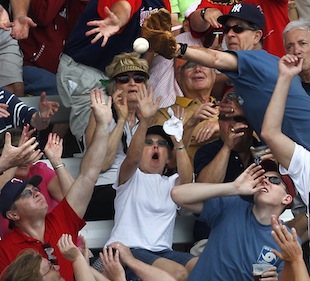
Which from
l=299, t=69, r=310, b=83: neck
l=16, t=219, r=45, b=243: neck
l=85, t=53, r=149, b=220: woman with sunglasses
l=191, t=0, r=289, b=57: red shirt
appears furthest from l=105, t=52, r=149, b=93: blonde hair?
l=16, t=219, r=45, b=243: neck

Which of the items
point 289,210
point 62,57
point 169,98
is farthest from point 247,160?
point 62,57

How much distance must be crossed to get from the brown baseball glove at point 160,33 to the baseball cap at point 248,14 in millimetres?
1620

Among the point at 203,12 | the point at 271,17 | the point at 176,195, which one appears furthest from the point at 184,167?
the point at 271,17

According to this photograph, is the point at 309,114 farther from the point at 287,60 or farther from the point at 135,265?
the point at 135,265

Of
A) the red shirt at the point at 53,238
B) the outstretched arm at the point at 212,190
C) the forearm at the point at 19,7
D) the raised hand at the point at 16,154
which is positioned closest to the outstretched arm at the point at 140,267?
the red shirt at the point at 53,238

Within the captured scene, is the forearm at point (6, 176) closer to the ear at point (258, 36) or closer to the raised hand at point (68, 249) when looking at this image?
the raised hand at point (68, 249)

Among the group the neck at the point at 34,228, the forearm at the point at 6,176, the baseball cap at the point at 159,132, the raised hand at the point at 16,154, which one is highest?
the raised hand at the point at 16,154

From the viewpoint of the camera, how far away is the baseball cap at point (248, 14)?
29.5 feet

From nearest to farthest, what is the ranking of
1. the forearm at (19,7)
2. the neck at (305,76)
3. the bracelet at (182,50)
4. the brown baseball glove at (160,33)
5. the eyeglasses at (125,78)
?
the brown baseball glove at (160,33)
the bracelet at (182,50)
the neck at (305,76)
the eyeglasses at (125,78)
the forearm at (19,7)

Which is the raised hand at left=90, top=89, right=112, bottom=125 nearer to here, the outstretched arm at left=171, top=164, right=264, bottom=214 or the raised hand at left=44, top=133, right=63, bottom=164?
the raised hand at left=44, top=133, right=63, bottom=164

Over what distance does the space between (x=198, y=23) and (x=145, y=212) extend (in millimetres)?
1886

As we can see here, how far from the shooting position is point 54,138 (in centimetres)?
848

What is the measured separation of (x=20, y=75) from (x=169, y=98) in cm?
118

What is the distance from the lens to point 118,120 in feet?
29.2
